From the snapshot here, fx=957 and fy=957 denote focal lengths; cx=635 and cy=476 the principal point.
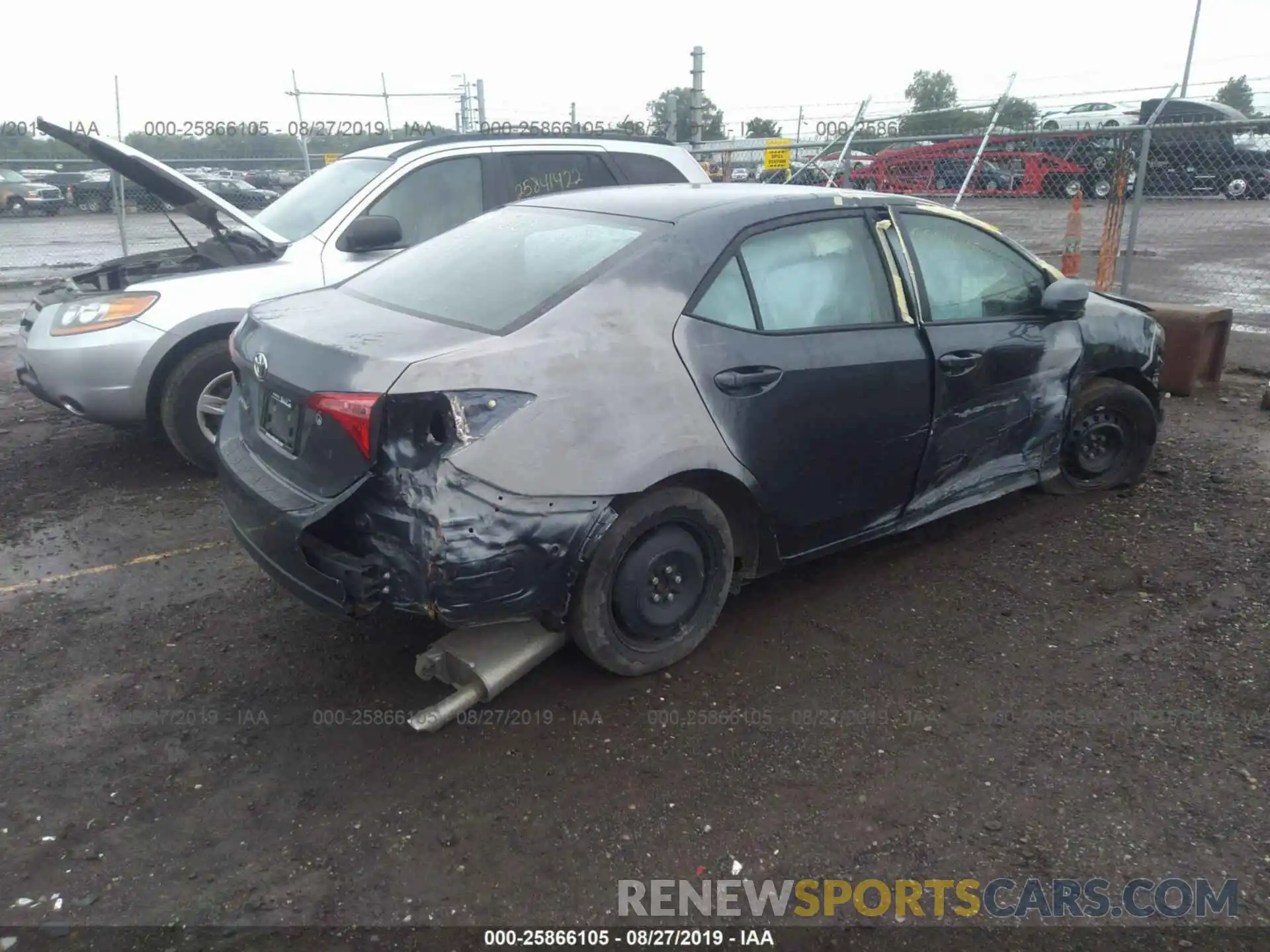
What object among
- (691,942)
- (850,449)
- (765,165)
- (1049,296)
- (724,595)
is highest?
(765,165)

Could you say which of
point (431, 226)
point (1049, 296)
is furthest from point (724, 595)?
point (431, 226)

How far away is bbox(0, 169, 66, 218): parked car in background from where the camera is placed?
1862cm

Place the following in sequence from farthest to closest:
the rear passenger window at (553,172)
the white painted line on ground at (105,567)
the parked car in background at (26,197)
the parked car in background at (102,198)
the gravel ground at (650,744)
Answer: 1. the parked car in background at (26,197)
2. the parked car in background at (102,198)
3. the rear passenger window at (553,172)
4. the white painted line on ground at (105,567)
5. the gravel ground at (650,744)

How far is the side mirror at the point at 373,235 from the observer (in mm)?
5539

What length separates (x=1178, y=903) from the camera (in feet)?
8.16

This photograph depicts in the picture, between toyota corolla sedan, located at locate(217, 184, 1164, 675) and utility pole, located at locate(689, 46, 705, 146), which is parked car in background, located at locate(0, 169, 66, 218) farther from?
toyota corolla sedan, located at locate(217, 184, 1164, 675)

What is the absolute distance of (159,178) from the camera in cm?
536

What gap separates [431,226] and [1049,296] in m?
3.67

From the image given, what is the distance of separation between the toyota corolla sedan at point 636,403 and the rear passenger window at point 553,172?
7.51 feet

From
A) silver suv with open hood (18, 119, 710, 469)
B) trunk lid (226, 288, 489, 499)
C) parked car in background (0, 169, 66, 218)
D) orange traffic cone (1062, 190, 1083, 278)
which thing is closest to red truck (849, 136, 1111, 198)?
orange traffic cone (1062, 190, 1083, 278)

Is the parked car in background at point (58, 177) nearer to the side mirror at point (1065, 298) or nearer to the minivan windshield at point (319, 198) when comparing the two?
the minivan windshield at point (319, 198)

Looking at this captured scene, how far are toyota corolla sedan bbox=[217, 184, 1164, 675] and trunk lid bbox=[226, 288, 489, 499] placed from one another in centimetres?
1

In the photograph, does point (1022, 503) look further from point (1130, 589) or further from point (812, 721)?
point (812, 721)

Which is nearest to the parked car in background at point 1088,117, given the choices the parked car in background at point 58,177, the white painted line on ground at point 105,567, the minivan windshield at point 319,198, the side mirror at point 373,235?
the minivan windshield at point 319,198
